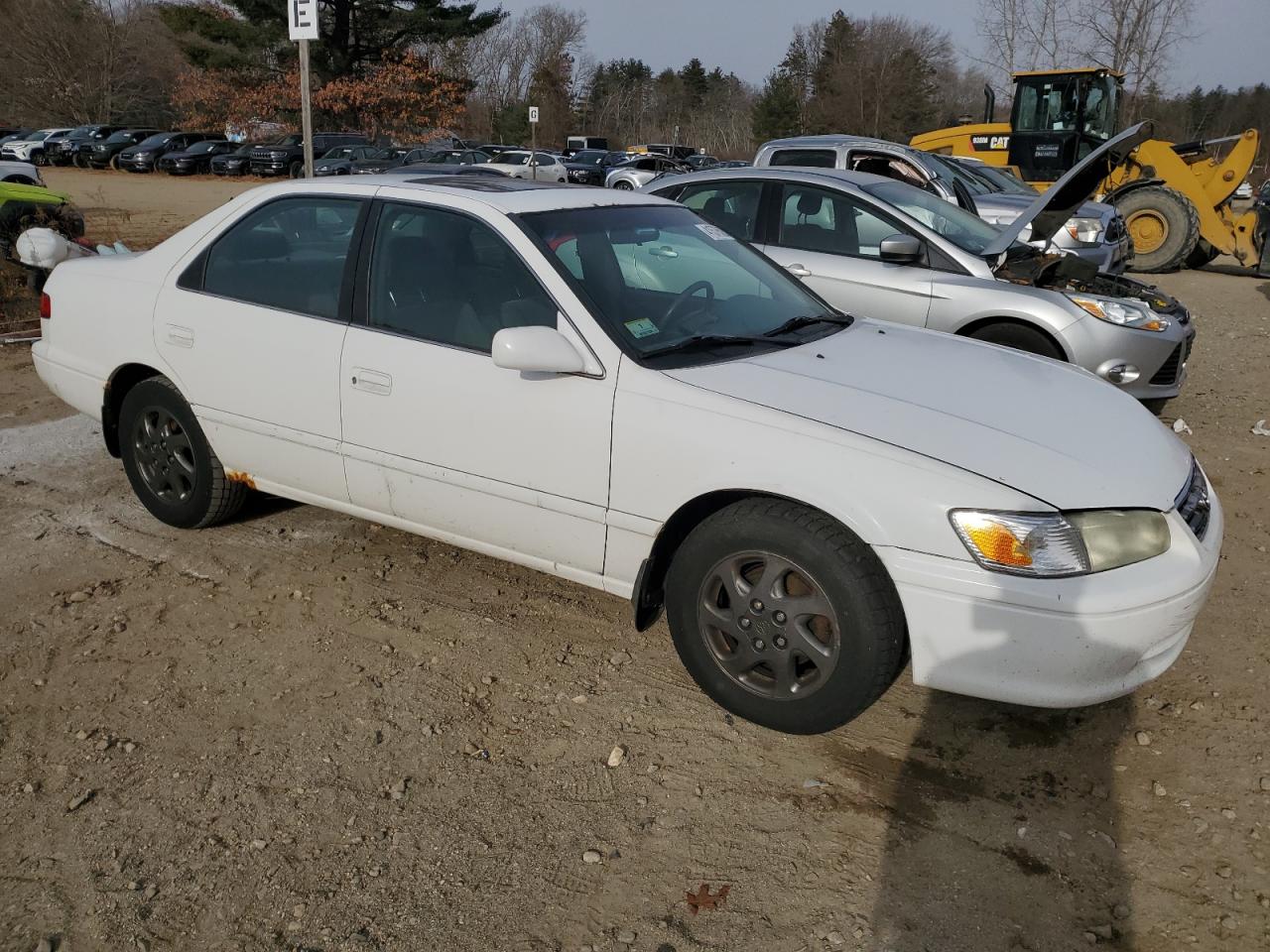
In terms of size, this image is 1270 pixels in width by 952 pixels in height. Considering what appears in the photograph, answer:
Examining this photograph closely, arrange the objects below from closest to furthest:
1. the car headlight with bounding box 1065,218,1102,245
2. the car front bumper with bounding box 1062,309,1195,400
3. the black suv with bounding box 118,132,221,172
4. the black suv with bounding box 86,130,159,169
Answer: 1. the car front bumper with bounding box 1062,309,1195,400
2. the car headlight with bounding box 1065,218,1102,245
3. the black suv with bounding box 118,132,221,172
4. the black suv with bounding box 86,130,159,169

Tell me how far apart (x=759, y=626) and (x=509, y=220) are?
5.50 feet

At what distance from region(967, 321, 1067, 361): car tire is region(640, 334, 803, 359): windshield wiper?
2.89 metres

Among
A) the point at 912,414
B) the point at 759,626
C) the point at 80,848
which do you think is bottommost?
the point at 80,848

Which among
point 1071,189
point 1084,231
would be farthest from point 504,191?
point 1084,231

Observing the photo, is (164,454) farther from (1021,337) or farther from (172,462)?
(1021,337)

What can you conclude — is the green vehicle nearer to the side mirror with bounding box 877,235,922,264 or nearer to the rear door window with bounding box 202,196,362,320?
the rear door window with bounding box 202,196,362,320

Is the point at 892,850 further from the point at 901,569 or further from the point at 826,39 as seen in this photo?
the point at 826,39

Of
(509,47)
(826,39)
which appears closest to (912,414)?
(826,39)

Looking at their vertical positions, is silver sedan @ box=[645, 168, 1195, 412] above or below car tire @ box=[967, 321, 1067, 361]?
above

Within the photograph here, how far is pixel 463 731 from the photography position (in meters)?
3.13

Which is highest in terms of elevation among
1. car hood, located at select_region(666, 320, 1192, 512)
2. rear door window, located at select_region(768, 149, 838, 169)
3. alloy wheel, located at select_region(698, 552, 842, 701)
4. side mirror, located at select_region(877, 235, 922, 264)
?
rear door window, located at select_region(768, 149, 838, 169)

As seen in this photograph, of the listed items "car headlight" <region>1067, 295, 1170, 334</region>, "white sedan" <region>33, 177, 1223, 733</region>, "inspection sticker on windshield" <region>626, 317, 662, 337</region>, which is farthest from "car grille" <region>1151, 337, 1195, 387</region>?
"inspection sticker on windshield" <region>626, 317, 662, 337</region>

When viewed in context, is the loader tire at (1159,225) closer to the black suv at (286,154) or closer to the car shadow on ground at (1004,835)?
the car shadow on ground at (1004,835)

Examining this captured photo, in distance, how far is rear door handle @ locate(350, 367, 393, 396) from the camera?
361cm
